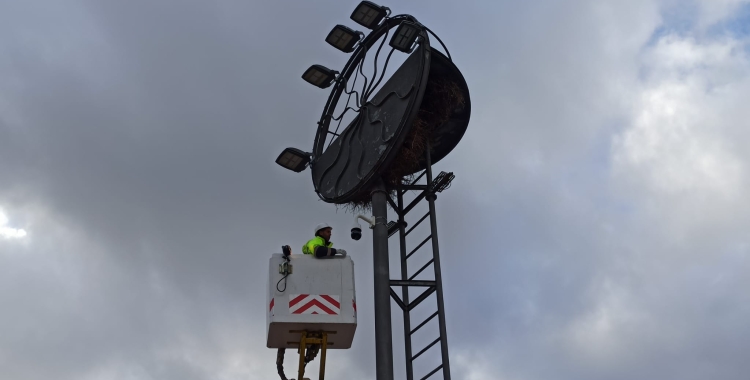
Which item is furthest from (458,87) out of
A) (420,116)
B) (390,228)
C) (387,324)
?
(387,324)

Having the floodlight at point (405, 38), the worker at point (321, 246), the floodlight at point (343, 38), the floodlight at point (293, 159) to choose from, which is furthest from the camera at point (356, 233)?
the floodlight at point (343, 38)

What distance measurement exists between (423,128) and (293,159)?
2.29m

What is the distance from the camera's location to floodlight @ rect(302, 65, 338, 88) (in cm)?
1348

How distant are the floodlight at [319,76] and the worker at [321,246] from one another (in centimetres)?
313

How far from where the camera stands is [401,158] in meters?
11.9

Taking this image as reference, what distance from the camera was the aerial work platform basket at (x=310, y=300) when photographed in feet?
33.7

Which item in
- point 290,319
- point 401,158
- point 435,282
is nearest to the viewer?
point 290,319

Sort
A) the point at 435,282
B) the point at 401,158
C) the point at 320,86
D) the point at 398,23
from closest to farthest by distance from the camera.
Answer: the point at 435,282 < the point at 401,158 < the point at 398,23 < the point at 320,86

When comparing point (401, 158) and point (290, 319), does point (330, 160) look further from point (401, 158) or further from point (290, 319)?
point (290, 319)

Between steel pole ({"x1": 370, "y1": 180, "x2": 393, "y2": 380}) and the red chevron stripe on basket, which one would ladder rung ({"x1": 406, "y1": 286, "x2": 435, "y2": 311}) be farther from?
the red chevron stripe on basket

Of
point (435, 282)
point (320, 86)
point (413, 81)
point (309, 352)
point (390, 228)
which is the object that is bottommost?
point (309, 352)

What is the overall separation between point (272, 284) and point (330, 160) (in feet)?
10.7

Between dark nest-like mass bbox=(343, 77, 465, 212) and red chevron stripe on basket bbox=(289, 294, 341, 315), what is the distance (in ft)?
7.20

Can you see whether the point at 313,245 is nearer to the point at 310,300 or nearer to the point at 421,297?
the point at 310,300
